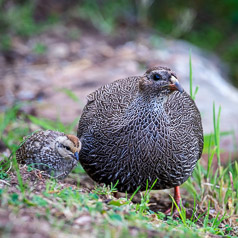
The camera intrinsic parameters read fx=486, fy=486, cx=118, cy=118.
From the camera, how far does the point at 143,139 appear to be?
448 cm

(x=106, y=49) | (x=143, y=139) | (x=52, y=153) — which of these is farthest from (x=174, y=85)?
(x=106, y=49)

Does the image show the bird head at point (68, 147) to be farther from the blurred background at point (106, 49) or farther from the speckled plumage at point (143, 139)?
the blurred background at point (106, 49)

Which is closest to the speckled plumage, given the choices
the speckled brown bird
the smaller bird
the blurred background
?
the speckled brown bird

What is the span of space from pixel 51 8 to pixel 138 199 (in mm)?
7719

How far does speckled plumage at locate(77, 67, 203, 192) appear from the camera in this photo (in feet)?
14.7

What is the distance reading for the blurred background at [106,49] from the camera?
320 inches

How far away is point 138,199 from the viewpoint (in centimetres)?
552

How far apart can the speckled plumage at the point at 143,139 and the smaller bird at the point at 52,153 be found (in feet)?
0.86

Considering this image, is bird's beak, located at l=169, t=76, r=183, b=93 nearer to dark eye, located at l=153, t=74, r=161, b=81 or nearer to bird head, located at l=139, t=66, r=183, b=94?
bird head, located at l=139, t=66, r=183, b=94

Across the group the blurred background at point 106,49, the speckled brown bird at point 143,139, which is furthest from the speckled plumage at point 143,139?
the blurred background at point 106,49

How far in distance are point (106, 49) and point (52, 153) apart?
6.25m

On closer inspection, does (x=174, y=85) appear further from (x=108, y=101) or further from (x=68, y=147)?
(x=68, y=147)

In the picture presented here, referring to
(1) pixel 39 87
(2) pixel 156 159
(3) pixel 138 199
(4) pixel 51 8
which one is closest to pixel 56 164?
(2) pixel 156 159

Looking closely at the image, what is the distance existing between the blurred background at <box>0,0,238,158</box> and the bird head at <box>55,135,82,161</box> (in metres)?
2.12
